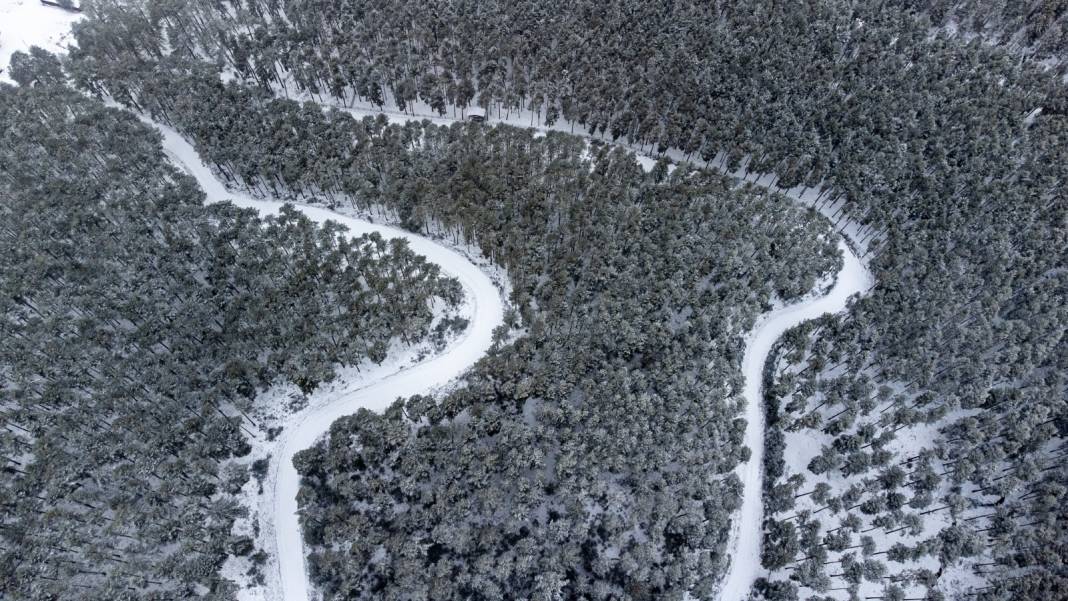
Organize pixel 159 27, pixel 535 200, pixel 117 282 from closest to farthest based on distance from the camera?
1. pixel 117 282
2. pixel 535 200
3. pixel 159 27

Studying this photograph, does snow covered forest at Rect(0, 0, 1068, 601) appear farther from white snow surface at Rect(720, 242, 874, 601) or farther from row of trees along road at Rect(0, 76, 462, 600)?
white snow surface at Rect(720, 242, 874, 601)

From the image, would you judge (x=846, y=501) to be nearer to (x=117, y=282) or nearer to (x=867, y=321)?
(x=867, y=321)

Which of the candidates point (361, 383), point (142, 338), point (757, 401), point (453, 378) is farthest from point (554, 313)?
point (142, 338)

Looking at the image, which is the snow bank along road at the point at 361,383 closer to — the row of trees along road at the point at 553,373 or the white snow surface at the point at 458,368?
the white snow surface at the point at 458,368

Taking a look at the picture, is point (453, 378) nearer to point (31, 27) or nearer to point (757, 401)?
point (757, 401)

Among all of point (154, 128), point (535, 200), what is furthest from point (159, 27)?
point (535, 200)

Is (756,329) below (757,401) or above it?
above
